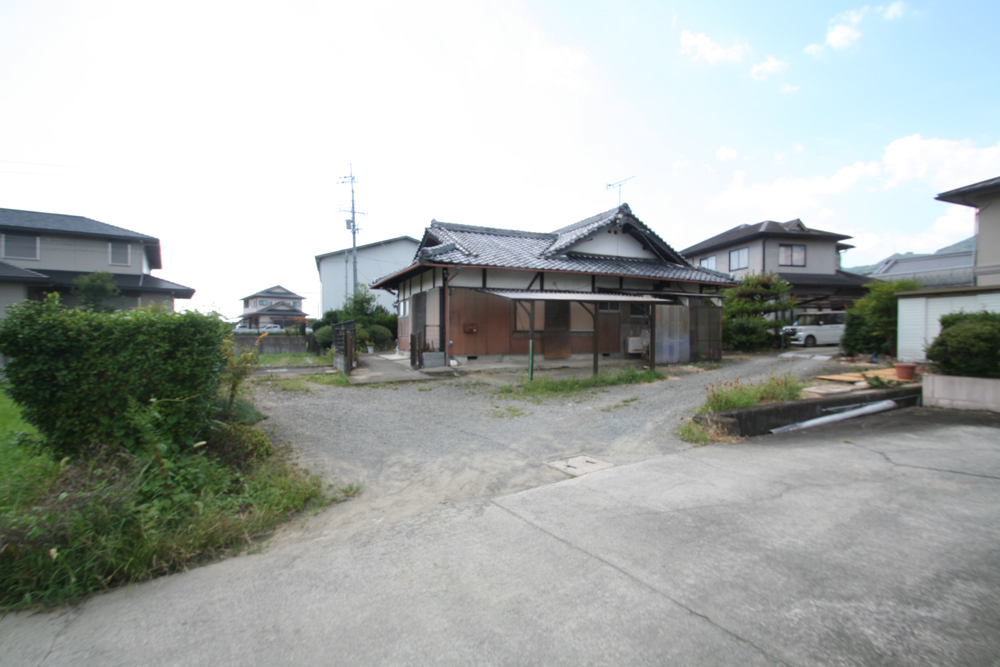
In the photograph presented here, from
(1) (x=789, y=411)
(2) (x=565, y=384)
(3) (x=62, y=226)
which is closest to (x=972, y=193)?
(1) (x=789, y=411)

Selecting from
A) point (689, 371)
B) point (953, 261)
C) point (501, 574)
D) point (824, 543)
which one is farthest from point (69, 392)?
point (953, 261)

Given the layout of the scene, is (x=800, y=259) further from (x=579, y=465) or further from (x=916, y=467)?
(x=579, y=465)

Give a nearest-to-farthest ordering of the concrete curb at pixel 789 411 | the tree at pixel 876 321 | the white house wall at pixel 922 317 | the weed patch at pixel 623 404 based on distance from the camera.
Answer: the concrete curb at pixel 789 411 → the weed patch at pixel 623 404 → the white house wall at pixel 922 317 → the tree at pixel 876 321

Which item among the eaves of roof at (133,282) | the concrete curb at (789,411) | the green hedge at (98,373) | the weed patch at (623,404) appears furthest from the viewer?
the eaves of roof at (133,282)

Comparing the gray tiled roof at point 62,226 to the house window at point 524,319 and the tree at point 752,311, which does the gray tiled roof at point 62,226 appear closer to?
the house window at point 524,319

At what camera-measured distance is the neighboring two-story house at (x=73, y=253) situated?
19766 millimetres

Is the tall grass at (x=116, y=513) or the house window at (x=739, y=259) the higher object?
the house window at (x=739, y=259)

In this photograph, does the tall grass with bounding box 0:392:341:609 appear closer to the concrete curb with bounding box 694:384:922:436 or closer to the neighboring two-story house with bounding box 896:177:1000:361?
the concrete curb with bounding box 694:384:922:436

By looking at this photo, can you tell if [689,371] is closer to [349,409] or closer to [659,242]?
[659,242]

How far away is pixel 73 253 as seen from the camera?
2084cm

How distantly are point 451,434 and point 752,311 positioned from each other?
16228 mm

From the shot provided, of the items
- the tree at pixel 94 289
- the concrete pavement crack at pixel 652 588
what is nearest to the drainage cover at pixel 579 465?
the concrete pavement crack at pixel 652 588

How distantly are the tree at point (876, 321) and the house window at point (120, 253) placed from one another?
28425 millimetres

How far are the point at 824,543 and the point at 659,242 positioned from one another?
15.2 meters
